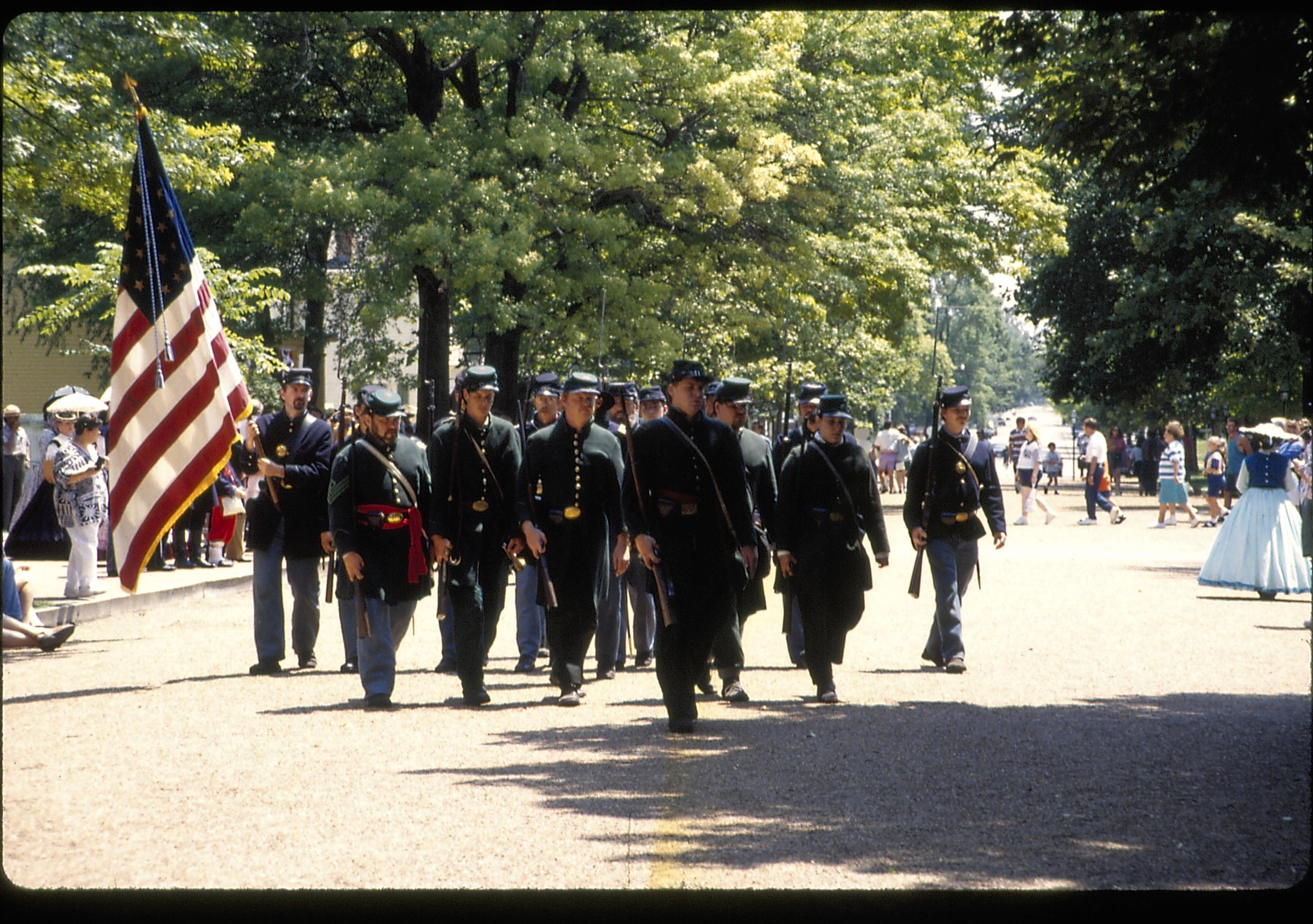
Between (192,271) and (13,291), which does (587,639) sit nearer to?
(192,271)

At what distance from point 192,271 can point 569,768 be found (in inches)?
190

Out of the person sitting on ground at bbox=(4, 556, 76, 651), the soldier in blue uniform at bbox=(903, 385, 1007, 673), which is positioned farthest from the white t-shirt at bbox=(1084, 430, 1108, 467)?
the person sitting on ground at bbox=(4, 556, 76, 651)

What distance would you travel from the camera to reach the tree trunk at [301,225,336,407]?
25359 mm

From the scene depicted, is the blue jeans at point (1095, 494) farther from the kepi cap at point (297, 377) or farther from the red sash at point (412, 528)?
the red sash at point (412, 528)

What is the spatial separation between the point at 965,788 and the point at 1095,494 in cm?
2582

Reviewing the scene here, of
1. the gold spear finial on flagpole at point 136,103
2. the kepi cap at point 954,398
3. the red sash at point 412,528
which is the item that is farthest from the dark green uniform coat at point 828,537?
the gold spear finial on flagpole at point 136,103

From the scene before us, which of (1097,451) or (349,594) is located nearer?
(349,594)

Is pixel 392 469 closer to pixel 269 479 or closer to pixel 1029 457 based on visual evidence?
pixel 269 479

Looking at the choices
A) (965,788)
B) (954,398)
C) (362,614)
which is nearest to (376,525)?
(362,614)

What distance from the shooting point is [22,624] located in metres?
11.3

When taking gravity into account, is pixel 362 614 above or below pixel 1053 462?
below

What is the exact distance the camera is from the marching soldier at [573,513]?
31.3 feet

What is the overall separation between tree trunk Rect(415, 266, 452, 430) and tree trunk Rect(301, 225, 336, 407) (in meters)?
1.71

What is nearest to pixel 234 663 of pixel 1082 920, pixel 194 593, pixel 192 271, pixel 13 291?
pixel 192 271
